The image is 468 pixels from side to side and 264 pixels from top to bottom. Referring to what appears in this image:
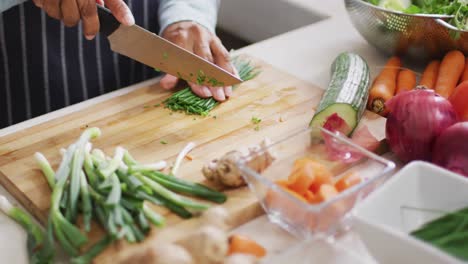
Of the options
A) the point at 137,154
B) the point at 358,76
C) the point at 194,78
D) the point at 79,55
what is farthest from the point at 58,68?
the point at 358,76

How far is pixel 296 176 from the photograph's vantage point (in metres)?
1.35

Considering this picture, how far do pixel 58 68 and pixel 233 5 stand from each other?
771mm

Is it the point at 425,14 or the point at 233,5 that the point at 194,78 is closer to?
the point at 425,14

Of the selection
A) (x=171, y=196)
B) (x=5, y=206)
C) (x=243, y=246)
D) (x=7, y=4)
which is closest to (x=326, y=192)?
(x=243, y=246)

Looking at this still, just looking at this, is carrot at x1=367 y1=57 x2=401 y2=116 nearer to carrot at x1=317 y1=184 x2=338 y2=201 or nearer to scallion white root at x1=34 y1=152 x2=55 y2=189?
carrot at x1=317 y1=184 x2=338 y2=201

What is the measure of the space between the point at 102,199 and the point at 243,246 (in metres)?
0.32

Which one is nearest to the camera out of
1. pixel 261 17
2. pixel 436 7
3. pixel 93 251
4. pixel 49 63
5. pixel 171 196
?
pixel 93 251

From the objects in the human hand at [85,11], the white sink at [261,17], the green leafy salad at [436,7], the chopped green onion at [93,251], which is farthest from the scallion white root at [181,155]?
the white sink at [261,17]

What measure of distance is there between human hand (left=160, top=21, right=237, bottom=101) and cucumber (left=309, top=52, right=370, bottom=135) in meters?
0.29

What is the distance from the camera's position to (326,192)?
51.3 inches

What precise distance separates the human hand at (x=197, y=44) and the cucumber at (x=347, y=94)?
292 millimetres

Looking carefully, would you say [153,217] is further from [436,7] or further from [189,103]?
[436,7]

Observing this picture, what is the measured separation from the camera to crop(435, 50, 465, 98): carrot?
6.12 ft

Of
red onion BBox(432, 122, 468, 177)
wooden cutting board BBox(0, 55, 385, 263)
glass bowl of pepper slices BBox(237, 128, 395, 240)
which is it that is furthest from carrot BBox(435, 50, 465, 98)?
glass bowl of pepper slices BBox(237, 128, 395, 240)
